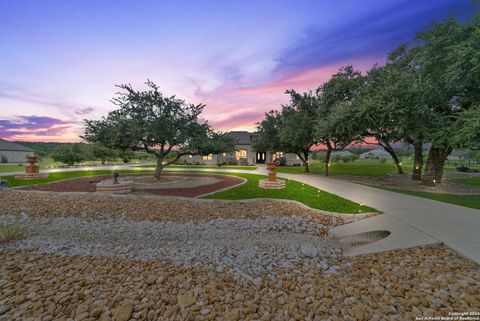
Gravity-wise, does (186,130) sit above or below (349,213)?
above

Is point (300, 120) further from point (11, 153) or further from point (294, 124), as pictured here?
point (11, 153)

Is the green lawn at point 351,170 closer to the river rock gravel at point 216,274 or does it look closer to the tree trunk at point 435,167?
the tree trunk at point 435,167

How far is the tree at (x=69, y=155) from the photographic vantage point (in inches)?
1271

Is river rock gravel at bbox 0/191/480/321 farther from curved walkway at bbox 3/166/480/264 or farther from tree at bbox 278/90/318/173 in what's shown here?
tree at bbox 278/90/318/173

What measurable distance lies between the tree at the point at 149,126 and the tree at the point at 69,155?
24195 millimetres

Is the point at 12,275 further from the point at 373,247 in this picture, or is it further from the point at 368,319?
the point at 373,247

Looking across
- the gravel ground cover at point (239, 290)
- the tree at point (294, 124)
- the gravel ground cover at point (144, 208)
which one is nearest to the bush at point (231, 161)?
the tree at point (294, 124)

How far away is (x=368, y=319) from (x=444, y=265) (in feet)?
8.12

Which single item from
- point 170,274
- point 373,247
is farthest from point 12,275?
point 373,247

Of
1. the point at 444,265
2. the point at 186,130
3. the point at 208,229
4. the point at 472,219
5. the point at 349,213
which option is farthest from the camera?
the point at 186,130

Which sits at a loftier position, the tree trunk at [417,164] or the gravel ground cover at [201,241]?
the tree trunk at [417,164]

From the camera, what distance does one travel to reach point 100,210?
8336mm

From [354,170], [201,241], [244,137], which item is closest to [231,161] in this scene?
[244,137]

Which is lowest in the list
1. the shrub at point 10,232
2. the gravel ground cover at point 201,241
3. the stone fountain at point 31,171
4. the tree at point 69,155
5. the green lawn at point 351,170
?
the gravel ground cover at point 201,241
